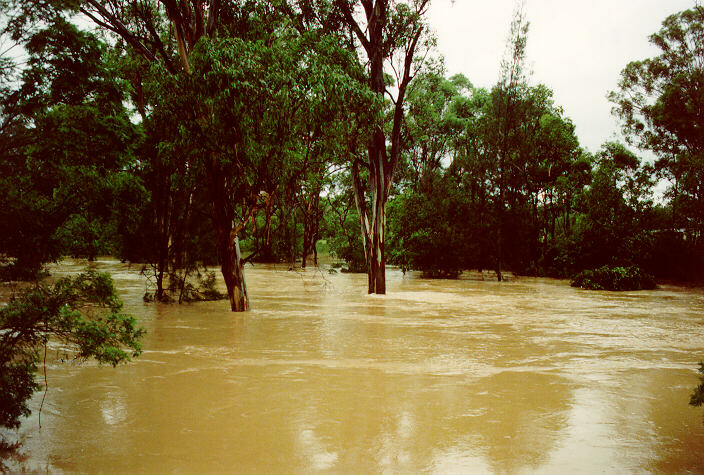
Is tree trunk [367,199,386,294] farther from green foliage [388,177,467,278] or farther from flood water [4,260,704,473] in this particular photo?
green foliage [388,177,467,278]

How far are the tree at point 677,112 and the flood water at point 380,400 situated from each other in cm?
1604

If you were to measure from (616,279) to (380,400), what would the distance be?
809 inches

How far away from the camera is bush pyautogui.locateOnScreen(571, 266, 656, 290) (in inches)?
959

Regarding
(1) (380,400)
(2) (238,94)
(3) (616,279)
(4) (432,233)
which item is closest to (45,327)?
(1) (380,400)

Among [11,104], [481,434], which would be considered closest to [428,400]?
[481,434]

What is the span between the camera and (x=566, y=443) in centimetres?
564

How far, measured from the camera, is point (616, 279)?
80.0 feet

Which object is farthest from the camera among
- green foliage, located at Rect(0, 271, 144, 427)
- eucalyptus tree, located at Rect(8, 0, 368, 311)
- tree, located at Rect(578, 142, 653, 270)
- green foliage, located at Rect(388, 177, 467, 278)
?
green foliage, located at Rect(388, 177, 467, 278)

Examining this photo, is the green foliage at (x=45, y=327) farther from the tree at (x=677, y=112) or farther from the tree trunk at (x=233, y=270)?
the tree at (x=677, y=112)

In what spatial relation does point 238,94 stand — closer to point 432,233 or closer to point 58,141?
point 58,141

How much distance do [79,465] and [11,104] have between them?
25.1 feet

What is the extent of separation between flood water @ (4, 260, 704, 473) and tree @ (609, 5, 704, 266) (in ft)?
52.6

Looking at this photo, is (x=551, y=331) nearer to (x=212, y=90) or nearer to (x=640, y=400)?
(x=640, y=400)

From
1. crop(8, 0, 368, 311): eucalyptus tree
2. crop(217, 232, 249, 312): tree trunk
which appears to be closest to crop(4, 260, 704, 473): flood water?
crop(217, 232, 249, 312): tree trunk
